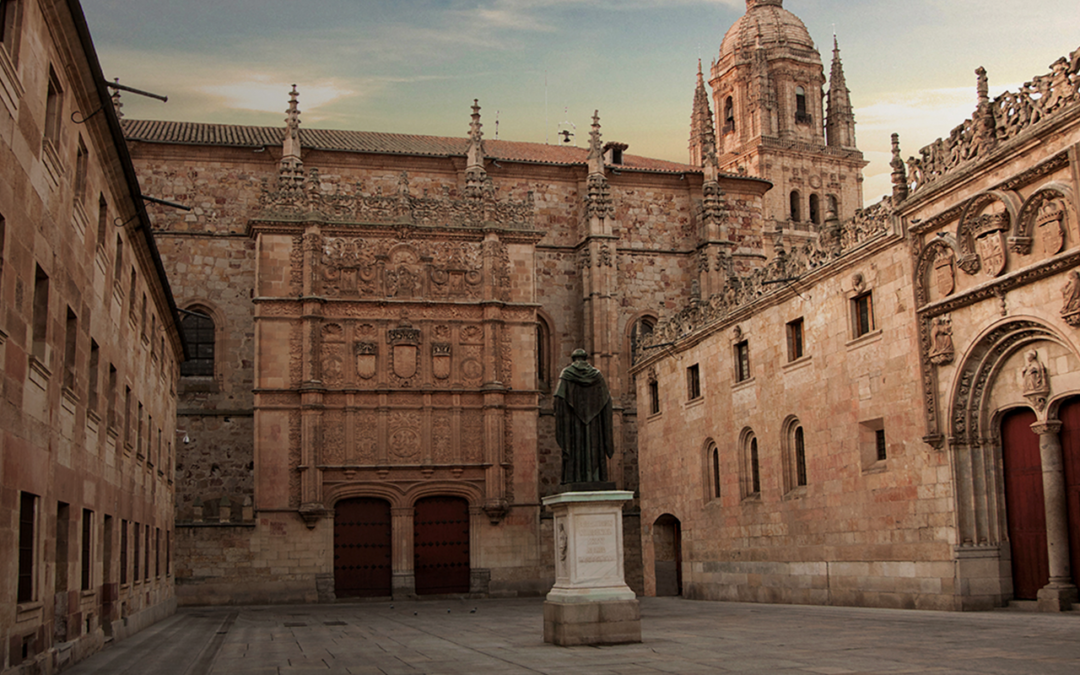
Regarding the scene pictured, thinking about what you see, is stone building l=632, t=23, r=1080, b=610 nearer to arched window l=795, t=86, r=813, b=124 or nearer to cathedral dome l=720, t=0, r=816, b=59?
arched window l=795, t=86, r=813, b=124

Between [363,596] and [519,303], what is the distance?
11063mm

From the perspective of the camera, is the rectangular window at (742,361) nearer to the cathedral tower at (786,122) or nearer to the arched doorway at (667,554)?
the arched doorway at (667,554)

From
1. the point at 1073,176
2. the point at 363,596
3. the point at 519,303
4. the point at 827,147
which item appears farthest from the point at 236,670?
the point at 827,147

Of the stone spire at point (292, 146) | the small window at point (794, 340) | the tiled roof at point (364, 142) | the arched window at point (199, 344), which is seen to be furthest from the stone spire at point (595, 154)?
the small window at point (794, 340)

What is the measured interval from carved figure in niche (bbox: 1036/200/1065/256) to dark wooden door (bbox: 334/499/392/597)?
23439 millimetres

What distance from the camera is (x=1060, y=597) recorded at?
1708 centimetres

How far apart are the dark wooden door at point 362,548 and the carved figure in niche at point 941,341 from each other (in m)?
20.4

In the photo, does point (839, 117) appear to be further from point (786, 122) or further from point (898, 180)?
point (898, 180)

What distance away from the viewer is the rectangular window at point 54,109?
13803 mm

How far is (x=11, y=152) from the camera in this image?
11.2 meters

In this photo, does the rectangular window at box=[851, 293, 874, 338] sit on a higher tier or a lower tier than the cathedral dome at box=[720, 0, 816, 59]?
lower

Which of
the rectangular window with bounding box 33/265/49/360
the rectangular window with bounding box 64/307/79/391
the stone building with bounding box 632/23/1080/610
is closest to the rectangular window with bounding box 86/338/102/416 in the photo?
the rectangular window with bounding box 64/307/79/391

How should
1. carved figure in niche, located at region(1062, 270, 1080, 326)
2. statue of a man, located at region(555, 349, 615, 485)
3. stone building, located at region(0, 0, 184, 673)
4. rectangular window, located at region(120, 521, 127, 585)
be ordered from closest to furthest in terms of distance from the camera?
1. stone building, located at region(0, 0, 184, 673)
2. carved figure in niche, located at region(1062, 270, 1080, 326)
3. statue of a man, located at region(555, 349, 615, 485)
4. rectangular window, located at region(120, 521, 127, 585)

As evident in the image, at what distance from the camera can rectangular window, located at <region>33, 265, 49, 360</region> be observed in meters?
12.8
